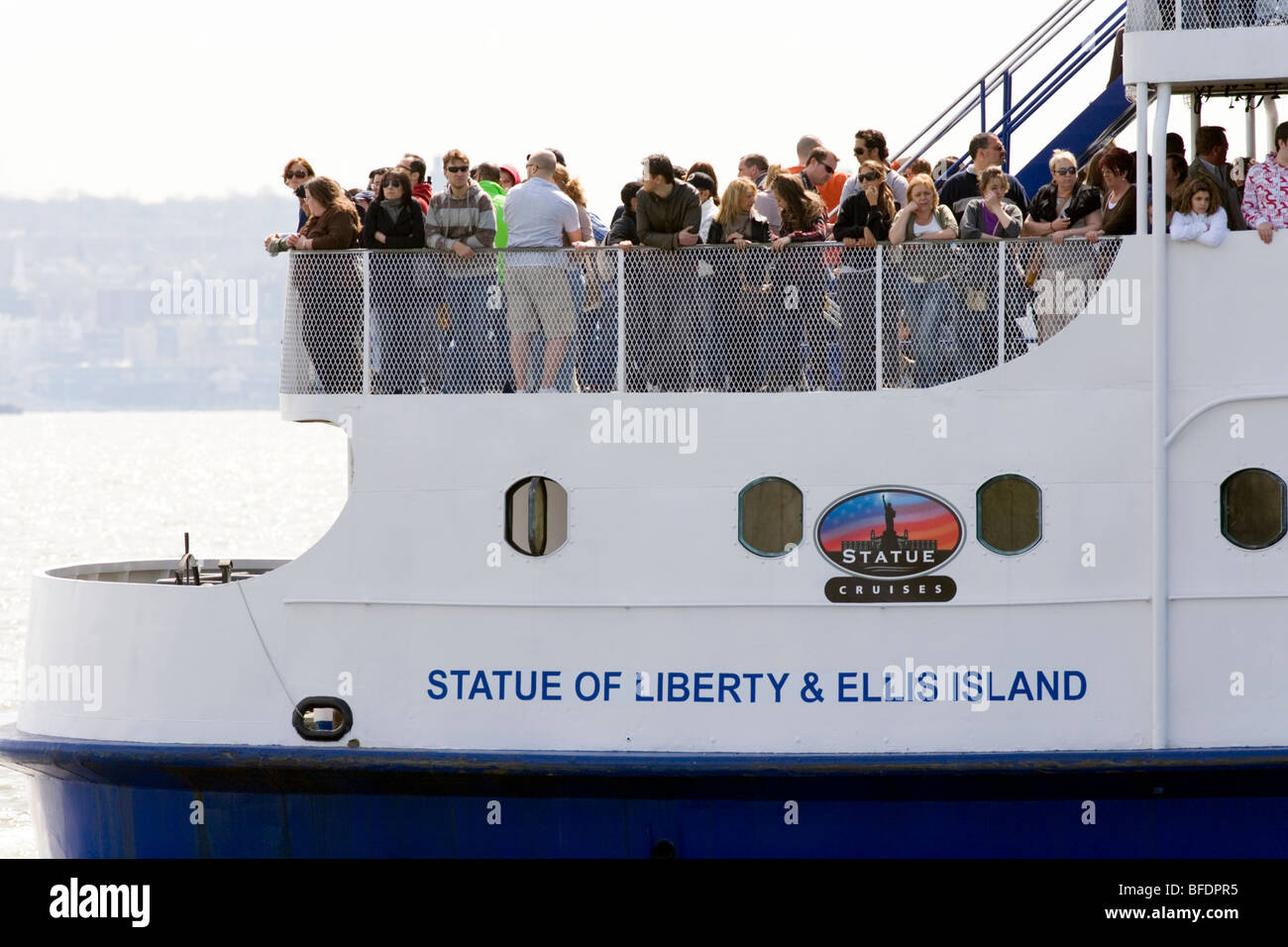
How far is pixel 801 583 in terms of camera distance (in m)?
10.8

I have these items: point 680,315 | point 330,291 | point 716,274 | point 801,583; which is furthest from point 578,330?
point 801,583

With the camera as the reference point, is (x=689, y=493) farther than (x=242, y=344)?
No

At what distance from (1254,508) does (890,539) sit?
214 centimetres

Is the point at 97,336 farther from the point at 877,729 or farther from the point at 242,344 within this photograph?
the point at 877,729

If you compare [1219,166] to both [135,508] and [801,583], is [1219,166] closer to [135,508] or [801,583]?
[801,583]

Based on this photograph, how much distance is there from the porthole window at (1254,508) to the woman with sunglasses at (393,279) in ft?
16.0

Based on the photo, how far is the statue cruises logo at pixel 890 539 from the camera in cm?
1080

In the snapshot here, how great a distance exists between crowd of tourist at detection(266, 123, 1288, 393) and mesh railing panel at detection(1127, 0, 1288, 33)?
0.68 m

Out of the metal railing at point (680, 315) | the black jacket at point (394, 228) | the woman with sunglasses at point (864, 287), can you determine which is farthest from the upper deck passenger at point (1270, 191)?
the black jacket at point (394, 228)
